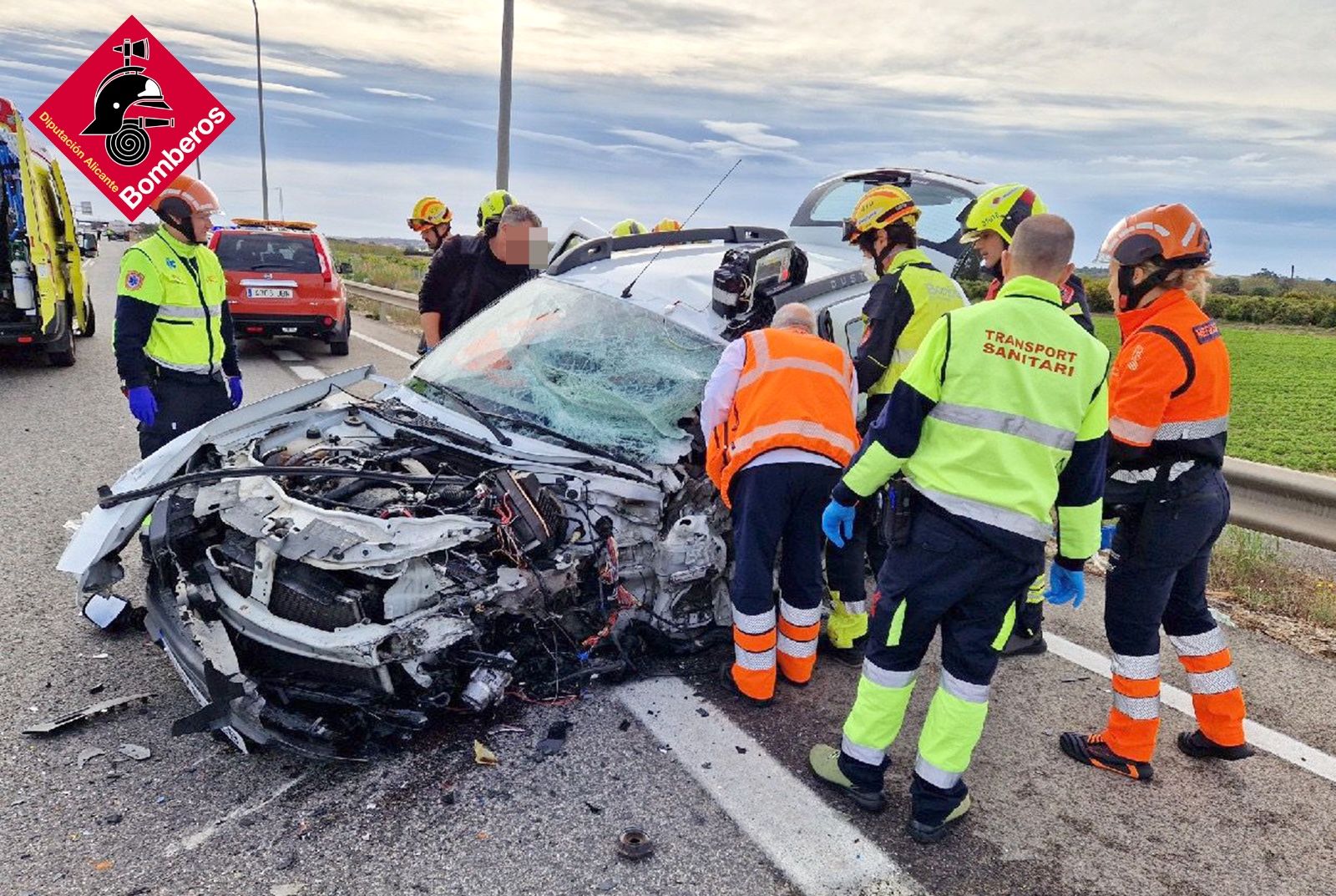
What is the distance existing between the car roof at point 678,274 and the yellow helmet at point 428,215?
2.46 meters

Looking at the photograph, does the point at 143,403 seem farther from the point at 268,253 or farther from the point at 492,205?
the point at 268,253

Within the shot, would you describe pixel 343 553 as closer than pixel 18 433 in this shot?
Yes

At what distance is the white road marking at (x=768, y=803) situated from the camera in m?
2.56

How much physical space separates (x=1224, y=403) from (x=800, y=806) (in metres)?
2.06

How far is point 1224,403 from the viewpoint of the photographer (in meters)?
3.16

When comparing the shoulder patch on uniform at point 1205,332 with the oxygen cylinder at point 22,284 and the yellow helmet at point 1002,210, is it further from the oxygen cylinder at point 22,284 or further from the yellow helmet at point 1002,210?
the oxygen cylinder at point 22,284

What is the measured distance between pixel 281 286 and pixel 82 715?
8.83 m

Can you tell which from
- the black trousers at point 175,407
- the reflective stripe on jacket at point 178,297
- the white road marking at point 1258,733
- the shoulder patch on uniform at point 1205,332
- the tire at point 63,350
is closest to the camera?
the shoulder patch on uniform at point 1205,332

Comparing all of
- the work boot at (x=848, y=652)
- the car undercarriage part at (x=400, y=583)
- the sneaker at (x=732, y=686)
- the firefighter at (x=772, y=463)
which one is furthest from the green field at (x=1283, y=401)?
the car undercarriage part at (x=400, y=583)

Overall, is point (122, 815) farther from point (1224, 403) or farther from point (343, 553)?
point (1224, 403)

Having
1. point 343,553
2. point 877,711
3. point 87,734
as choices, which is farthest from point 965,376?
point 87,734

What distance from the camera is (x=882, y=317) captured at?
3.90 meters

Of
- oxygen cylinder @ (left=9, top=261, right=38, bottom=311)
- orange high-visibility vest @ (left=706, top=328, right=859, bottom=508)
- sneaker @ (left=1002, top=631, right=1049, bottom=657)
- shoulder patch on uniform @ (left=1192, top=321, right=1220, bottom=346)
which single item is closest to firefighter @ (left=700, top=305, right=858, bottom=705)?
orange high-visibility vest @ (left=706, top=328, right=859, bottom=508)

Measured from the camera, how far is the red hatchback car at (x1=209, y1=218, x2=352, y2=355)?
1094cm
